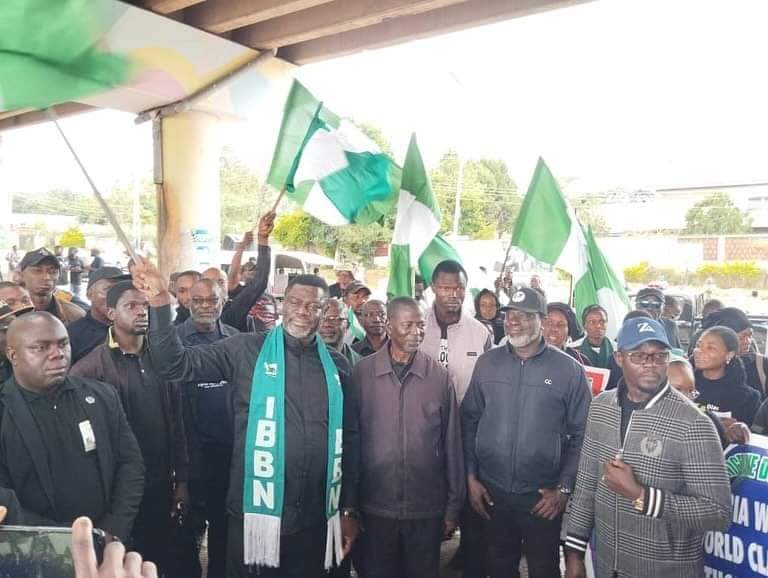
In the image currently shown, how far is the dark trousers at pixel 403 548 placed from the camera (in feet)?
12.4

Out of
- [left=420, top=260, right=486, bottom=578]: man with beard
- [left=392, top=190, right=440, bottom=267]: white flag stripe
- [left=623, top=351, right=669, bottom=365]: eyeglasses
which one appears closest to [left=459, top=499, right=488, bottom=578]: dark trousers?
[left=420, top=260, right=486, bottom=578]: man with beard

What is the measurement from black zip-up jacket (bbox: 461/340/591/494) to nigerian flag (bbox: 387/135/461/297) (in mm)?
2555

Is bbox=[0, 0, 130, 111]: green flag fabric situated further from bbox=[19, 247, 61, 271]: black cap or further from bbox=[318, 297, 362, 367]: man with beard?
bbox=[19, 247, 61, 271]: black cap

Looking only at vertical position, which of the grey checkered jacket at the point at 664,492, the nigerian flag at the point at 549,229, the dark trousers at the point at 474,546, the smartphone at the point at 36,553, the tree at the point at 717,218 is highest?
the tree at the point at 717,218

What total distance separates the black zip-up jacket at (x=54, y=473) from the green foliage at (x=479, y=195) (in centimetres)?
3191

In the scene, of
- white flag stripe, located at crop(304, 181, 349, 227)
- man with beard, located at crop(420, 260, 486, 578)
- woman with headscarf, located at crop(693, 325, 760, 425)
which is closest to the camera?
man with beard, located at crop(420, 260, 486, 578)

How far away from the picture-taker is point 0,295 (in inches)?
186

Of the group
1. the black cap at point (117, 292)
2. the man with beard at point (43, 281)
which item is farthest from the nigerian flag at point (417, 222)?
the black cap at point (117, 292)

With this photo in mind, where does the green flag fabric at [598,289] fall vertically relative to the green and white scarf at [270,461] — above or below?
above

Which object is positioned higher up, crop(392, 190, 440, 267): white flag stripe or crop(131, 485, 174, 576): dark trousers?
crop(392, 190, 440, 267): white flag stripe

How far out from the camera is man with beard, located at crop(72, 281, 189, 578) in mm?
3752

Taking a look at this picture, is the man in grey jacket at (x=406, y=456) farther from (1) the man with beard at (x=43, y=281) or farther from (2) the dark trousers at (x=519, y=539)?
(1) the man with beard at (x=43, y=281)

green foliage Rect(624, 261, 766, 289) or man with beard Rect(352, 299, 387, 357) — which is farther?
green foliage Rect(624, 261, 766, 289)

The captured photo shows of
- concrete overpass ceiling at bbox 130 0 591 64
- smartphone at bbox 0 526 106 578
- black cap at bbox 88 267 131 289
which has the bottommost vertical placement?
smartphone at bbox 0 526 106 578
